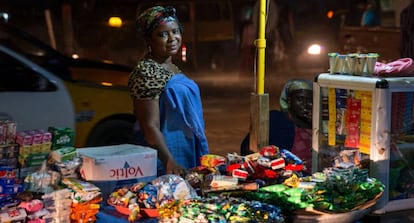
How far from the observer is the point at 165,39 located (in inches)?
139

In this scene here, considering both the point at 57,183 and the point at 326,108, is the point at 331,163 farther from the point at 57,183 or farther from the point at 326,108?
the point at 57,183

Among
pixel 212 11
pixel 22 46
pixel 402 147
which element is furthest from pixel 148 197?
pixel 212 11

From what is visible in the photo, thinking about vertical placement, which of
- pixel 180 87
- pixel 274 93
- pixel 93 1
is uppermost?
pixel 93 1

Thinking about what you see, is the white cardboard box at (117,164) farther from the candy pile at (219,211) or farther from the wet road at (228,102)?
the wet road at (228,102)

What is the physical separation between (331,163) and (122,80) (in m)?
4.94

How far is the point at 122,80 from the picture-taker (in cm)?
798

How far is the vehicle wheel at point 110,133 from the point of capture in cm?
726

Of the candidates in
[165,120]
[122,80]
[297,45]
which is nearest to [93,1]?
[297,45]

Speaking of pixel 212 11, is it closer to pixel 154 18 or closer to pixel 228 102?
pixel 228 102

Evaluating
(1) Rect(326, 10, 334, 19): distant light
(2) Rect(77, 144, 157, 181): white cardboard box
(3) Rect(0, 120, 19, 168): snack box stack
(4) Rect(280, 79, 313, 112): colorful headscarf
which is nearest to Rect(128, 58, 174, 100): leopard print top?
(2) Rect(77, 144, 157, 181): white cardboard box

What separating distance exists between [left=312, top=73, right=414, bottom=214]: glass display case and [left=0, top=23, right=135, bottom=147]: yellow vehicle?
339 centimetres

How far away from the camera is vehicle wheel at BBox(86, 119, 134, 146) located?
7262 millimetres

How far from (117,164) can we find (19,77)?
3.92 m

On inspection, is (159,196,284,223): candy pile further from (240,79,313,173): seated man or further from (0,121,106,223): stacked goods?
(240,79,313,173): seated man
